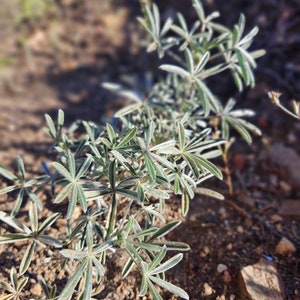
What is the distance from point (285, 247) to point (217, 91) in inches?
45.7

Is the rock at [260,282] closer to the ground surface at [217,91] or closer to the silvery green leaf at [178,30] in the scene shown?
the ground surface at [217,91]

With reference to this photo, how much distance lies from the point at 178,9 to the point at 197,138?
1.80m

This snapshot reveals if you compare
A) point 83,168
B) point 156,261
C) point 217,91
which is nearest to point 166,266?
point 156,261

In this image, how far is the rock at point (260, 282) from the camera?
52.3 inches

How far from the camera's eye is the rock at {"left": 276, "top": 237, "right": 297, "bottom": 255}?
59.5 inches

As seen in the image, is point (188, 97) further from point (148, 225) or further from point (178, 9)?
point (178, 9)

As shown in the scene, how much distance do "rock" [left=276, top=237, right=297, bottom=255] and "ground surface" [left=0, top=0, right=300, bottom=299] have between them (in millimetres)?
18

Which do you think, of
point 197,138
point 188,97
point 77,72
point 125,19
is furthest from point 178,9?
point 197,138

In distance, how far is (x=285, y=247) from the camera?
1.51m

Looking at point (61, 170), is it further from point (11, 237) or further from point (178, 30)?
point (178, 30)

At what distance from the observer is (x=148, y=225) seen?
4.38 feet

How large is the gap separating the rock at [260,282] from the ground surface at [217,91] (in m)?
0.04

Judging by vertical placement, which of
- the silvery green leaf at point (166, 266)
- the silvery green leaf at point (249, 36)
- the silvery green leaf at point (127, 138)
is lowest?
the silvery green leaf at point (166, 266)

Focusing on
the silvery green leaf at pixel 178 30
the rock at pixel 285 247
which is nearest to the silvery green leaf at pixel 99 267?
the rock at pixel 285 247
